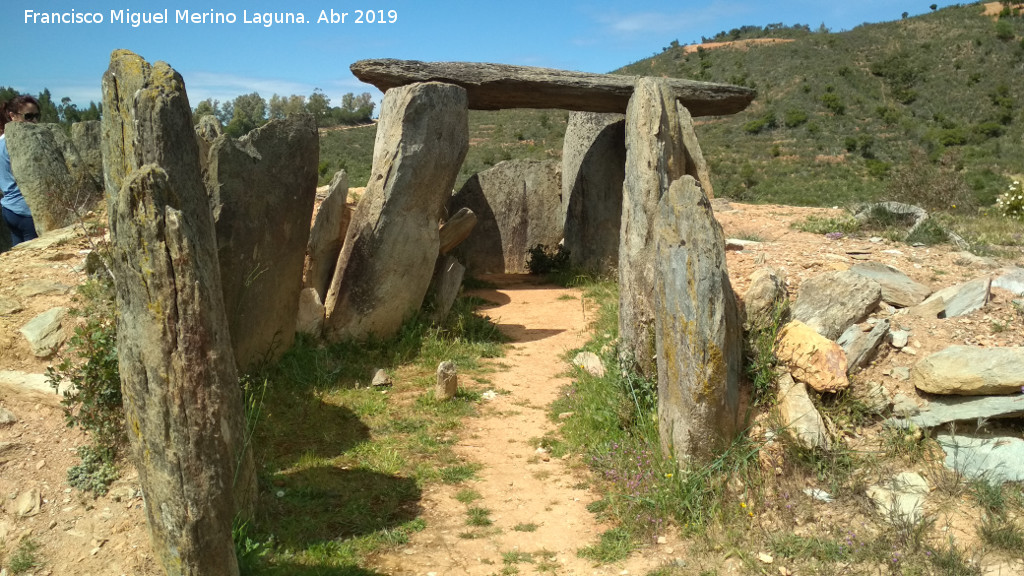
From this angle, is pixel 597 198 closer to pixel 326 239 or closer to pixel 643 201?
pixel 326 239

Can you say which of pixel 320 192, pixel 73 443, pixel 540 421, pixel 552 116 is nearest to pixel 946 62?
pixel 552 116

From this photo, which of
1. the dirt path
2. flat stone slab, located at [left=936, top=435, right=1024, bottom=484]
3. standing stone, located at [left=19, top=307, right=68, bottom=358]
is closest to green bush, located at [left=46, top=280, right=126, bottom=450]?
standing stone, located at [left=19, top=307, right=68, bottom=358]

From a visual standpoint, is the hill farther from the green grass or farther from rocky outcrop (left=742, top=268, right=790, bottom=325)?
the green grass

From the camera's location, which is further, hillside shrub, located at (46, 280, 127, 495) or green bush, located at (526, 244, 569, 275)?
green bush, located at (526, 244, 569, 275)

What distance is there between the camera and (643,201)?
277 inches

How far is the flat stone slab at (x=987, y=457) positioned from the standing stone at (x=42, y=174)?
782 centimetres

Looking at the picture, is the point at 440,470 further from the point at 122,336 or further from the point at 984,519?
the point at 984,519

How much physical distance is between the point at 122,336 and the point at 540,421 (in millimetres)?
3812

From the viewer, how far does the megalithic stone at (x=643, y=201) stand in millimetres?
6469

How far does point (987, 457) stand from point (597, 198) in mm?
7375

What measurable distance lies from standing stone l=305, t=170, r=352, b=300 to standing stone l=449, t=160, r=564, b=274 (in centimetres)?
404

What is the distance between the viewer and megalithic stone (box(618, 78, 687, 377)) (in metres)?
6.47

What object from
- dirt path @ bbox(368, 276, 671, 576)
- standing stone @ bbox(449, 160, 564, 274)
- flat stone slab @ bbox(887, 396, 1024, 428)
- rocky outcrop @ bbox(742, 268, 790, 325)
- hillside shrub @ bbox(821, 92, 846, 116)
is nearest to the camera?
dirt path @ bbox(368, 276, 671, 576)

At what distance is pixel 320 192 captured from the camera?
11.9 meters
